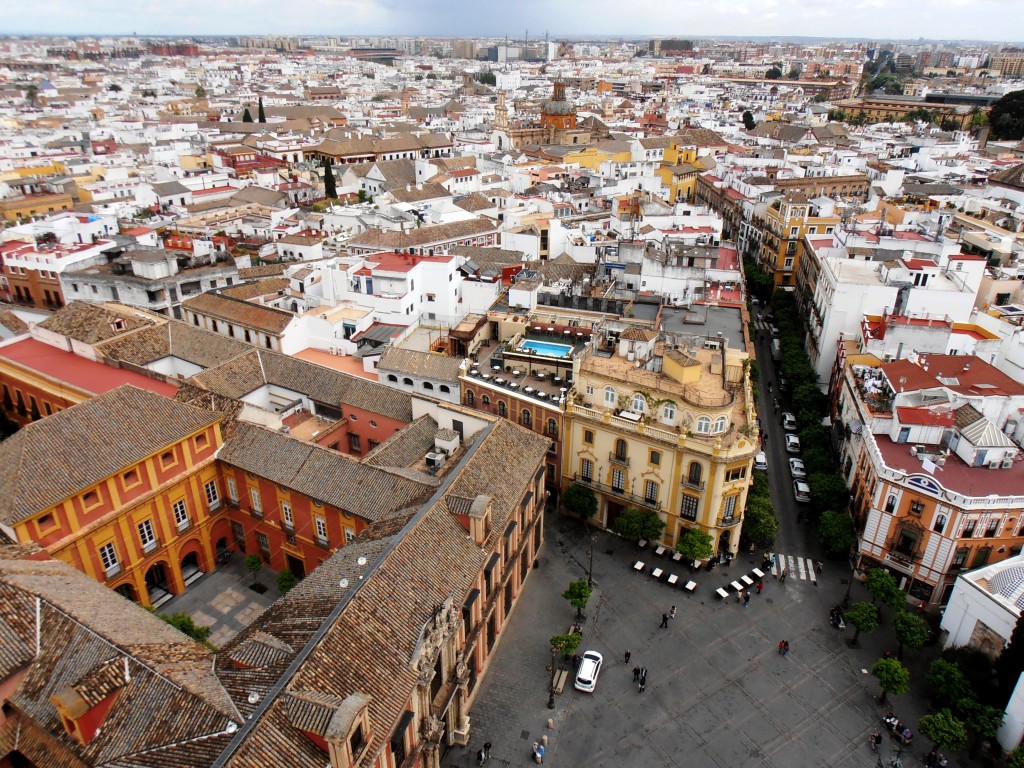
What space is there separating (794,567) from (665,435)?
1345 centimetres

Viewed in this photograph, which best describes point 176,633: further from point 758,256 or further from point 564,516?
point 758,256

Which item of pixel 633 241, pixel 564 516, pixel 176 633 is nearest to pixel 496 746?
pixel 176 633

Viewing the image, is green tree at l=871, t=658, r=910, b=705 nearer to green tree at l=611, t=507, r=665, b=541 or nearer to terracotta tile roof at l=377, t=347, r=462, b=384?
green tree at l=611, t=507, r=665, b=541

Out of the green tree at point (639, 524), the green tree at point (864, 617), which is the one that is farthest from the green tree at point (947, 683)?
the green tree at point (639, 524)

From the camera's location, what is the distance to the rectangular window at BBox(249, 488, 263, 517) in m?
44.5

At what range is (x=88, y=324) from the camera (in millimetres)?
56250

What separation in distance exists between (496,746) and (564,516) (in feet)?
64.4

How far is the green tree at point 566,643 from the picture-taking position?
37812mm

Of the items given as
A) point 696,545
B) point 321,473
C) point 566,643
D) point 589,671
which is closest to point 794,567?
point 696,545

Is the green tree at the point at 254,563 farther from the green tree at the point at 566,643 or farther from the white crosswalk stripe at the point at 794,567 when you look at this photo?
the white crosswalk stripe at the point at 794,567

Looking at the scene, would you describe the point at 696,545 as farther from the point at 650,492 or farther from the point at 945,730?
the point at 945,730

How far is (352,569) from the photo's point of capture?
3138 centimetres

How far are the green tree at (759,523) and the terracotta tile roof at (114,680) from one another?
1376 inches

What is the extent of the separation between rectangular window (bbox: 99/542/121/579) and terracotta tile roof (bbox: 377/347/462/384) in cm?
2245
